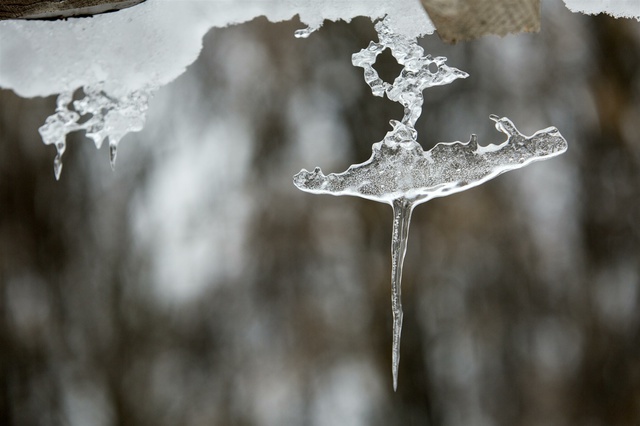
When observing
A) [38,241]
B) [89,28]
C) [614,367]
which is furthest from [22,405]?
[89,28]

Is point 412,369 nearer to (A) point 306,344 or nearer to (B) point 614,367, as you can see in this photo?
(A) point 306,344

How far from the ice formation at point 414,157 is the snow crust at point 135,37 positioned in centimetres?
3

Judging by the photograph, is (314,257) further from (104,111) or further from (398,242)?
(104,111)

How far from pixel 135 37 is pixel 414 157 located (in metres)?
0.25

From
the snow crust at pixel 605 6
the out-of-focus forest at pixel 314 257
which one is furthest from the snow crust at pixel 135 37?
the out-of-focus forest at pixel 314 257

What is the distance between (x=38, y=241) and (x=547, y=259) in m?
1.58

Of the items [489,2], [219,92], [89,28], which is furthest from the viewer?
[219,92]

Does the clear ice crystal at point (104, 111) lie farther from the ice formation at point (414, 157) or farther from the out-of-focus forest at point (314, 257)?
the out-of-focus forest at point (314, 257)

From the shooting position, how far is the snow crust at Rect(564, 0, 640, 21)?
53 centimetres

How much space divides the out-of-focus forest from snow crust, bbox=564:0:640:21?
1638mm

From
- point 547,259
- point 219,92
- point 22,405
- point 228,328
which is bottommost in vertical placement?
point 22,405

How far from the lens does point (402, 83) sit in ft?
2.13

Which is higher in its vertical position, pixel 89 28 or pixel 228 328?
pixel 89 28

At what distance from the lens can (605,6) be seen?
0.53 meters
